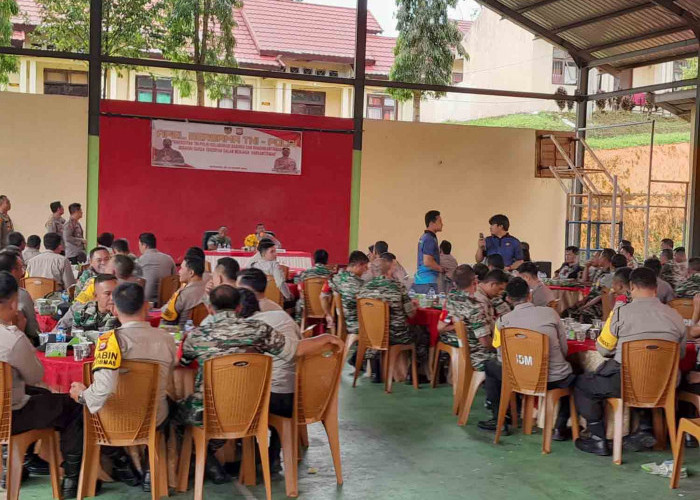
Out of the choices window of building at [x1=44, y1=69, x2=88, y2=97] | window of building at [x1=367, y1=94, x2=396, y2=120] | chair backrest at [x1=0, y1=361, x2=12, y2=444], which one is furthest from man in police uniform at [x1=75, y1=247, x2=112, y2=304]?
window of building at [x1=367, y1=94, x2=396, y2=120]

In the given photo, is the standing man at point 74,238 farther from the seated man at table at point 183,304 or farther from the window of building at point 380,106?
the window of building at point 380,106

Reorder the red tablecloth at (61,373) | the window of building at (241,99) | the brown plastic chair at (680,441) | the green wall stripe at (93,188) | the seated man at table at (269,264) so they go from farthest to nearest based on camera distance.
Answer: the window of building at (241,99)
the green wall stripe at (93,188)
the seated man at table at (269,264)
the red tablecloth at (61,373)
the brown plastic chair at (680,441)

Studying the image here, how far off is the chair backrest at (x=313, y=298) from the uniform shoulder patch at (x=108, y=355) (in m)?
4.78

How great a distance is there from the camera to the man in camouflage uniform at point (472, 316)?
6.13 metres

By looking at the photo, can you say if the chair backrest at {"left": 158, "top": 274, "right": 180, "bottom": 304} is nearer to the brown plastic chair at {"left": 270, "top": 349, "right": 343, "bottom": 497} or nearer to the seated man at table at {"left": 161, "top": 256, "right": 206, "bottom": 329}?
the seated man at table at {"left": 161, "top": 256, "right": 206, "bottom": 329}

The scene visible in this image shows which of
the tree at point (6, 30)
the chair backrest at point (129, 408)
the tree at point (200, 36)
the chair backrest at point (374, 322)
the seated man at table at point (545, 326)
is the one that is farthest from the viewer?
the tree at point (200, 36)

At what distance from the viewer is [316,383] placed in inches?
186

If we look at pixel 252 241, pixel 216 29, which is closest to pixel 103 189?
pixel 252 241

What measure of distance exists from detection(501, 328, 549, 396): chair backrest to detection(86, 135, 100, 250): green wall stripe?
935 cm

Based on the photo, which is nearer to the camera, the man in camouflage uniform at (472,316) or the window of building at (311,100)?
the man in camouflage uniform at (472,316)

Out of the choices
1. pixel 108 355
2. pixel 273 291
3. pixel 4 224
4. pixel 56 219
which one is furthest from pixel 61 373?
pixel 56 219

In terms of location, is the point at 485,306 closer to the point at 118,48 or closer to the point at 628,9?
the point at 628,9

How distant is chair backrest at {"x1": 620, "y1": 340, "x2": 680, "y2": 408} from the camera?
522 cm

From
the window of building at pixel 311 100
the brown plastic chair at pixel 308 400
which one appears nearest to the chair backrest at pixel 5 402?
the brown plastic chair at pixel 308 400
